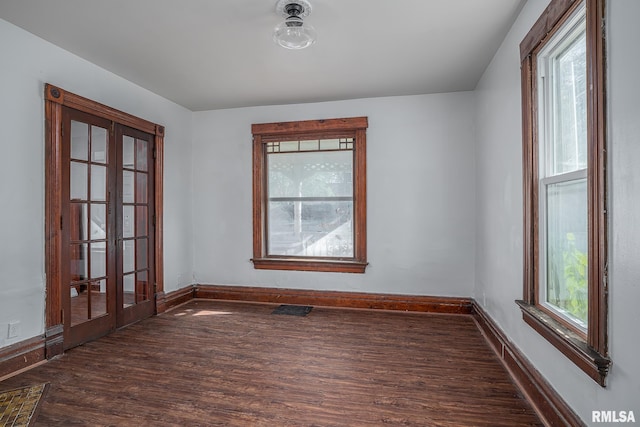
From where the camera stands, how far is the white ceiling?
259 cm

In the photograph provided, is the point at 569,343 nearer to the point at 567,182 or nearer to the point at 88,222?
the point at 567,182

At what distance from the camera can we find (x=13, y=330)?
2.84 metres

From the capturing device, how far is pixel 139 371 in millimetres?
2867

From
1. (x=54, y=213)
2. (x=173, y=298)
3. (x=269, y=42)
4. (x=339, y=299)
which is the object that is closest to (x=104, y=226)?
(x=54, y=213)

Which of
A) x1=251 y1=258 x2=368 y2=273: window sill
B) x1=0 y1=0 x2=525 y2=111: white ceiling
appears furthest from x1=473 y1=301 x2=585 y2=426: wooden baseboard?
x1=0 y1=0 x2=525 y2=111: white ceiling

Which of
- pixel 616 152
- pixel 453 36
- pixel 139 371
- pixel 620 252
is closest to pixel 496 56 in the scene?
pixel 453 36

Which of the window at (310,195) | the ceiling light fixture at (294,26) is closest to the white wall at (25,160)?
the ceiling light fixture at (294,26)

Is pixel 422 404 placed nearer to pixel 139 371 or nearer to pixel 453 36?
pixel 139 371

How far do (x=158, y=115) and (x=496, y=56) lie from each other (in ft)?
13.0

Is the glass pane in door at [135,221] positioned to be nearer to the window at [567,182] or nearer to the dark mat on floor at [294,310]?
the dark mat on floor at [294,310]

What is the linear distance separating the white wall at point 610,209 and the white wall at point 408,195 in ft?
1.67

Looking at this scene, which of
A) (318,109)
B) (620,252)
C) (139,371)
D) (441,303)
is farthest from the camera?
(318,109)

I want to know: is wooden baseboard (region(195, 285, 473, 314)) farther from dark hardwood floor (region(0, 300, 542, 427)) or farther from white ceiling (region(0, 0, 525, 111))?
white ceiling (region(0, 0, 525, 111))

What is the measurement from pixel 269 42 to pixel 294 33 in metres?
0.48
